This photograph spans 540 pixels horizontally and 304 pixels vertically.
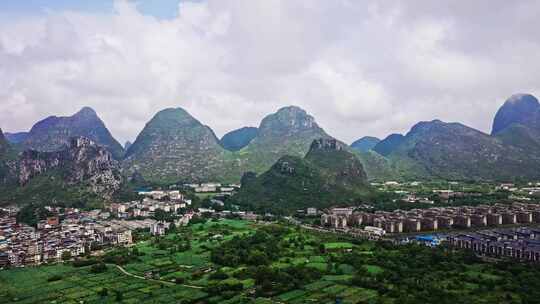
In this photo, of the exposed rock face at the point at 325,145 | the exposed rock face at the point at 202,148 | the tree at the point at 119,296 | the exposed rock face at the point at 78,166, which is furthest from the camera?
the exposed rock face at the point at 202,148

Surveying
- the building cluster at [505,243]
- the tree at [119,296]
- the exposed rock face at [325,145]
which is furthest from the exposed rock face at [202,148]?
the tree at [119,296]

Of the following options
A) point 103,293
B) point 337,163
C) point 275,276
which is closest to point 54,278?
point 103,293

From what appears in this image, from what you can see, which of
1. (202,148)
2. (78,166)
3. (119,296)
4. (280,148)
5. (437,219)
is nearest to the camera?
(119,296)

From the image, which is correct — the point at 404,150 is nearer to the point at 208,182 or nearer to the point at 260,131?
the point at 260,131

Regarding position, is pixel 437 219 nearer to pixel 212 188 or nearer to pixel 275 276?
pixel 275 276

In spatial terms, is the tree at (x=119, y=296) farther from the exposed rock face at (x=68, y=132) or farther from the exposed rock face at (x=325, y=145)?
the exposed rock face at (x=68, y=132)

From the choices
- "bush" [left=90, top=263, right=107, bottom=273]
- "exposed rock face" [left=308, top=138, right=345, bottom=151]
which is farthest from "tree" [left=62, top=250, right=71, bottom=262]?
"exposed rock face" [left=308, top=138, right=345, bottom=151]

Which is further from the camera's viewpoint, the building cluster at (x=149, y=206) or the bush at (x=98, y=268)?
the building cluster at (x=149, y=206)
